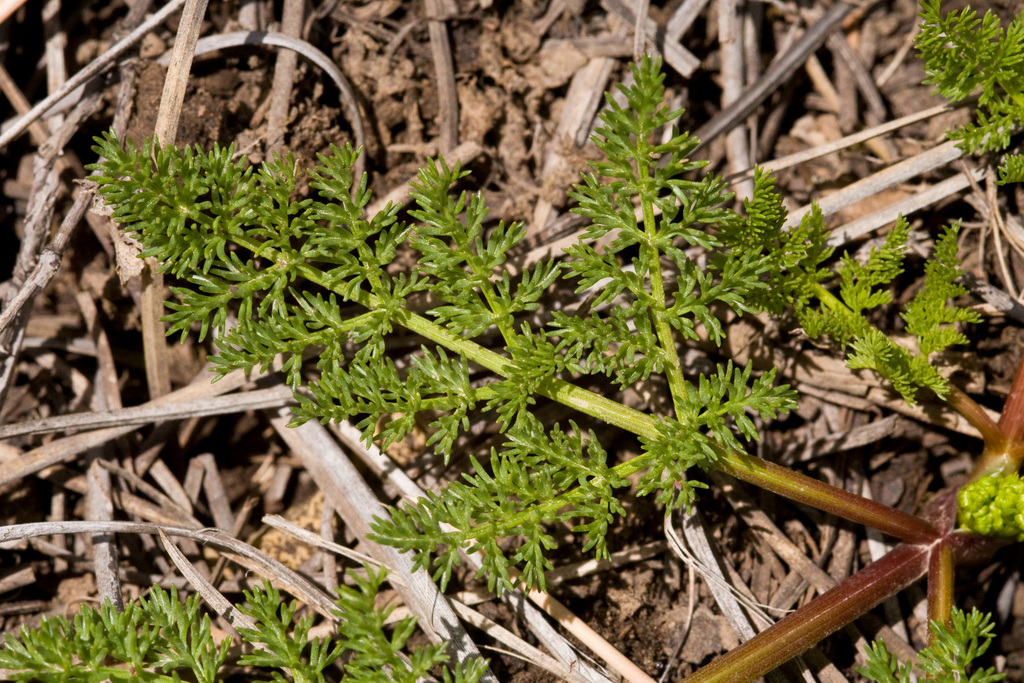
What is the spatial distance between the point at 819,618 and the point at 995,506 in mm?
856

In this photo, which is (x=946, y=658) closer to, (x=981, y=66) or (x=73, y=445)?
(x=981, y=66)

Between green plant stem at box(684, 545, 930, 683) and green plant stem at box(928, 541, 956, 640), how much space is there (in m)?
0.04

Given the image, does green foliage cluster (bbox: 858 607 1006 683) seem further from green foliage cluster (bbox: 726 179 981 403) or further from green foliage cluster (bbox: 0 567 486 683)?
green foliage cluster (bbox: 0 567 486 683)

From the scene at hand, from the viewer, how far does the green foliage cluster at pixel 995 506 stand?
10.8ft

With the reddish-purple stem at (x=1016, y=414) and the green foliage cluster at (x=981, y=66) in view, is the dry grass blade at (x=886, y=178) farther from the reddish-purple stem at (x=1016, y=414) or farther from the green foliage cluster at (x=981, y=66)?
the reddish-purple stem at (x=1016, y=414)

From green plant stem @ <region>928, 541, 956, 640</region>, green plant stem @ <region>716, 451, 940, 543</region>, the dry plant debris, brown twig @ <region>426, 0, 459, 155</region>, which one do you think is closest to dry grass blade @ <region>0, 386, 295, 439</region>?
the dry plant debris

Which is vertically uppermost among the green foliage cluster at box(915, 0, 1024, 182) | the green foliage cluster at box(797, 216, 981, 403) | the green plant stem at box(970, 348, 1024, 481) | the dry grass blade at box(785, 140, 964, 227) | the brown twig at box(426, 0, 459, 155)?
the brown twig at box(426, 0, 459, 155)

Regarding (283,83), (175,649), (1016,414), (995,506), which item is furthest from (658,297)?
(175,649)

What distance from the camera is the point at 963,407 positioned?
357 centimetres

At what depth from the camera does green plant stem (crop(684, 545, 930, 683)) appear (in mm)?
3229

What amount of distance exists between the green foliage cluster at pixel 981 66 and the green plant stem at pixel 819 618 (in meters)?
1.76

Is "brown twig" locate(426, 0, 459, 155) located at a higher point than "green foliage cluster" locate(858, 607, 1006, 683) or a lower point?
higher

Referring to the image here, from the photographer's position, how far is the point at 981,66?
11.5ft

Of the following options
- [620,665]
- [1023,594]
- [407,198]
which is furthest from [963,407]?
[407,198]
